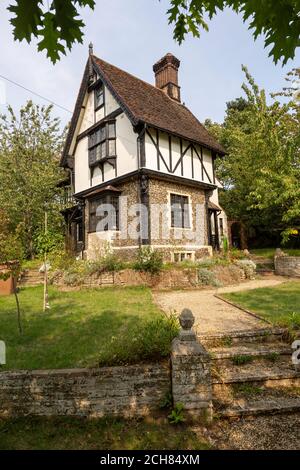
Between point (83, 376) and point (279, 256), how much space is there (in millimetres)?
14181

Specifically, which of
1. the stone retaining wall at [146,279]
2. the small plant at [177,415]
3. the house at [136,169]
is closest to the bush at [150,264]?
the stone retaining wall at [146,279]

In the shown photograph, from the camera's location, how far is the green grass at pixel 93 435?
338 centimetres

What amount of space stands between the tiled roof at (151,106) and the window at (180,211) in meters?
3.21

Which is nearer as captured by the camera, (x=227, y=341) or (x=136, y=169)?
(x=227, y=341)

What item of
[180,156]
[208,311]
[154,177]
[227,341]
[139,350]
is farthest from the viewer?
[180,156]

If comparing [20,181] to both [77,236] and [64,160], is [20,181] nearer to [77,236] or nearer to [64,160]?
[64,160]

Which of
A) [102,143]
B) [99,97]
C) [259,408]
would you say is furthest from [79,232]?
[259,408]

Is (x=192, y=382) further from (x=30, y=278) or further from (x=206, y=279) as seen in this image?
(x=30, y=278)

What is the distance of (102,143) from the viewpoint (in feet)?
53.1

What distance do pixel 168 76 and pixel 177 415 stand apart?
66.6ft

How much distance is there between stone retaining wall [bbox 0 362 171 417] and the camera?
3.92 metres

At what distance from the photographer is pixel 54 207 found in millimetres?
21438

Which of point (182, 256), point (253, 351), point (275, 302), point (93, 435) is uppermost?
point (182, 256)

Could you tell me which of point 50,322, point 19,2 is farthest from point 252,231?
point 19,2
